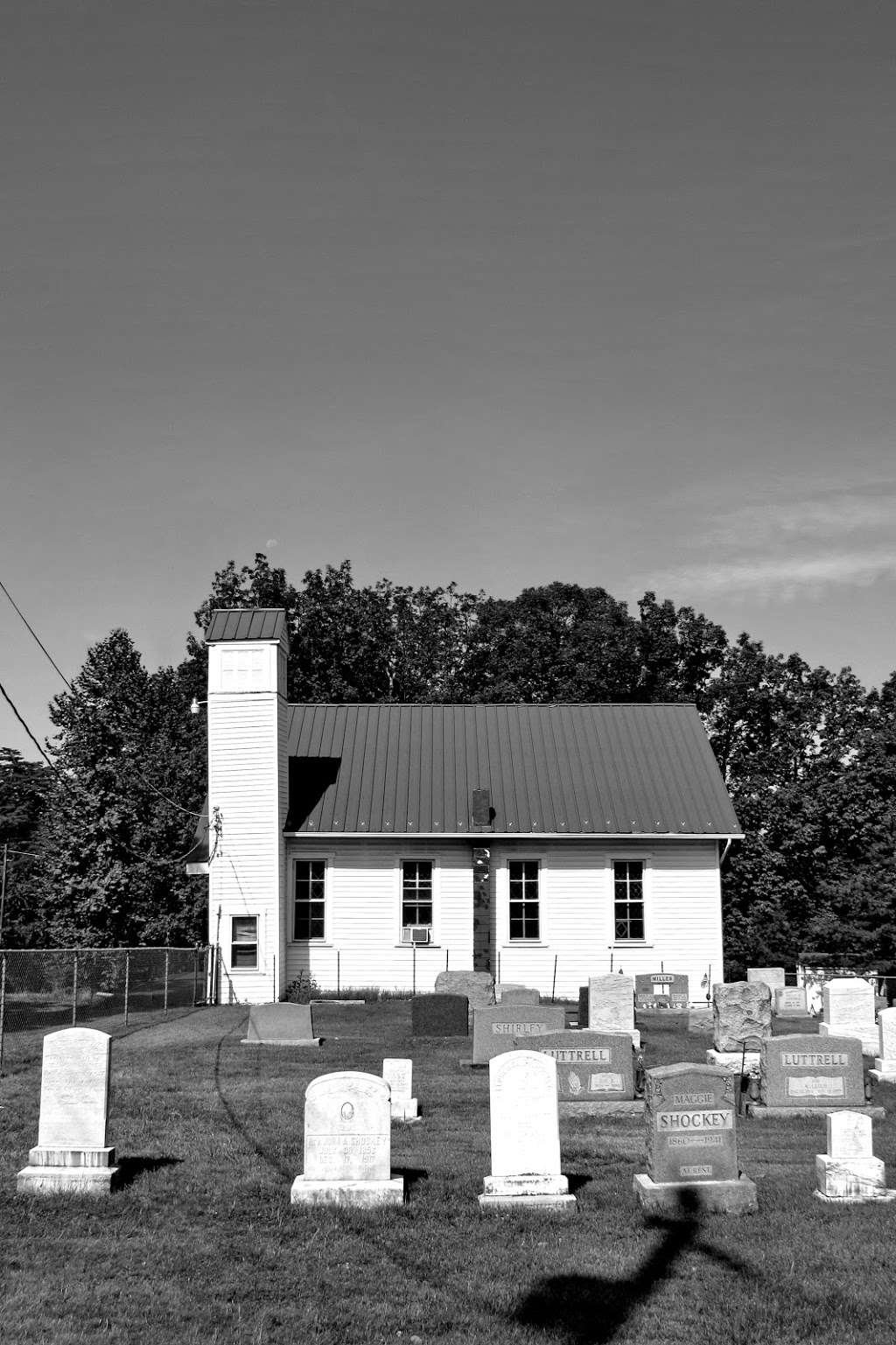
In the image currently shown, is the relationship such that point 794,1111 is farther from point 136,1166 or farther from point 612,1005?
point 136,1166

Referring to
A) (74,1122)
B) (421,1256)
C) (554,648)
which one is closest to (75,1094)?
(74,1122)

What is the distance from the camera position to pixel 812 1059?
639 inches

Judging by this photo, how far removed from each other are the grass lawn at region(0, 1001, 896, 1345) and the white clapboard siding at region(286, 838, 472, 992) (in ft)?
54.1

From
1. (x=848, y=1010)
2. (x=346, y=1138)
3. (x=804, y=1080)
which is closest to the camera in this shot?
(x=346, y=1138)

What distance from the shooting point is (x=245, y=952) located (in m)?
30.1

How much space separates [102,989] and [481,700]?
28494mm

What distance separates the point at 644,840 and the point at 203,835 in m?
11.0

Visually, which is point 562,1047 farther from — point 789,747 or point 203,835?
point 789,747

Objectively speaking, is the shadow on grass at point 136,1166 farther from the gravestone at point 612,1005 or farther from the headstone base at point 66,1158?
the gravestone at point 612,1005

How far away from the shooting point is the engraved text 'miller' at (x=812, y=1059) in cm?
1616

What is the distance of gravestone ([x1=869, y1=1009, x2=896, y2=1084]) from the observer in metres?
19.2

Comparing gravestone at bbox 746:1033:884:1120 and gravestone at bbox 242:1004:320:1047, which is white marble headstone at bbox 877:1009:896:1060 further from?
gravestone at bbox 242:1004:320:1047

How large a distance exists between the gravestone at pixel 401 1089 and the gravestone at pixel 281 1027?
21.9 ft

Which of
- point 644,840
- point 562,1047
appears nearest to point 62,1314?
point 562,1047
